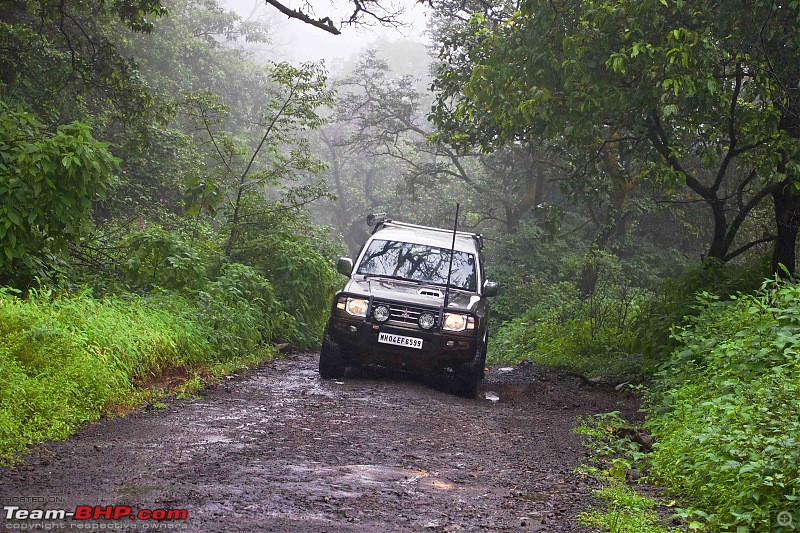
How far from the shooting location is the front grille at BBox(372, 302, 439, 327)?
30.1ft

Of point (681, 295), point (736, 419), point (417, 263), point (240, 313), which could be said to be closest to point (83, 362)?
point (417, 263)

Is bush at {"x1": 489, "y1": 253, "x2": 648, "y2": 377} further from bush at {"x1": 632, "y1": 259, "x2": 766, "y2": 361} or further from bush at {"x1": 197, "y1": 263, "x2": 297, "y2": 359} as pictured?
bush at {"x1": 197, "y1": 263, "x2": 297, "y2": 359}

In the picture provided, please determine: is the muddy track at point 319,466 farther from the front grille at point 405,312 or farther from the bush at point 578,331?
the bush at point 578,331

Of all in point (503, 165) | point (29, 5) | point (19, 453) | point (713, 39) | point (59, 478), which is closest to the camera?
point (59, 478)

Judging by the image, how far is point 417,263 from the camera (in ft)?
34.3

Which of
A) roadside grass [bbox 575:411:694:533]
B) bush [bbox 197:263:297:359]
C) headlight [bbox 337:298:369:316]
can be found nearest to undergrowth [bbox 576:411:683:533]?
roadside grass [bbox 575:411:694:533]

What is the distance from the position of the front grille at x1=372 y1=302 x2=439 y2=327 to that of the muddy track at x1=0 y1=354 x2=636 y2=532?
2.77ft

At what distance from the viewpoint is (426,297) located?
9508mm

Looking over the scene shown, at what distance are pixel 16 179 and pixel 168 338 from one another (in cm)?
217

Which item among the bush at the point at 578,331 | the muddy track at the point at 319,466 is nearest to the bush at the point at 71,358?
the muddy track at the point at 319,466

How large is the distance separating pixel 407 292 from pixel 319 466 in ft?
14.6

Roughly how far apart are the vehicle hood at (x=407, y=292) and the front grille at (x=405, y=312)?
66 millimetres

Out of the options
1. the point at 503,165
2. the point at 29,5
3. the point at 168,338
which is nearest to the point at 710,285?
the point at 168,338

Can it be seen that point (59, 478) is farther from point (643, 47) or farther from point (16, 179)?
point (643, 47)
